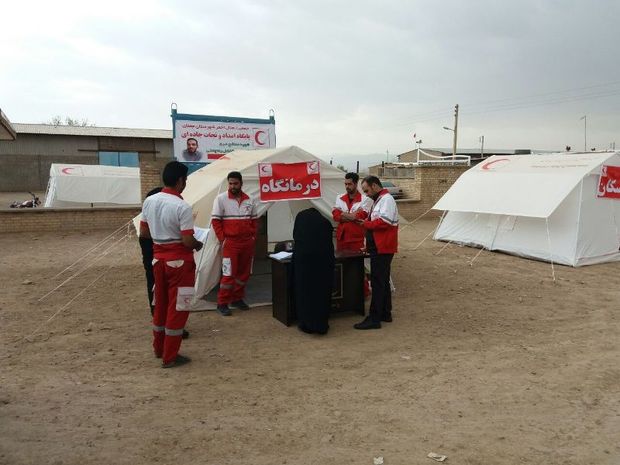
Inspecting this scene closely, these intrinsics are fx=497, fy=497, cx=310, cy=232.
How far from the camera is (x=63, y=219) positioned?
45.6 feet

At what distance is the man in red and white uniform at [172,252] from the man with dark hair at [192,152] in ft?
24.8

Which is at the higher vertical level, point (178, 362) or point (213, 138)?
point (213, 138)

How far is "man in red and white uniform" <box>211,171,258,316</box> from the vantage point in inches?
248

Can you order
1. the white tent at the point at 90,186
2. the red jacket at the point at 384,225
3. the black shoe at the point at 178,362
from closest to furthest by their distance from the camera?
the black shoe at the point at 178,362 < the red jacket at the point at 384,225 < the white tent at the point at 90,186

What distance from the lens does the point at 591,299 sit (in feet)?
24.2

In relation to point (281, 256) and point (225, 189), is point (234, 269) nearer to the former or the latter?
point (281, 256)

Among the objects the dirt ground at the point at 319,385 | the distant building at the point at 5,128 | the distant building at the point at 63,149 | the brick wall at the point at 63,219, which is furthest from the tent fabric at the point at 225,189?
the distant building at the point at 63,149

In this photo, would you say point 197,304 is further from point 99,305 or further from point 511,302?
point 511,302

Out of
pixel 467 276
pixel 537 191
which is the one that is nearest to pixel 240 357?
pixel 467 276

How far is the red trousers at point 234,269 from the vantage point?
20.7 ft

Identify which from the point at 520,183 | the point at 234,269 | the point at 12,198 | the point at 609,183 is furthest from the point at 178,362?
the point at 12,198

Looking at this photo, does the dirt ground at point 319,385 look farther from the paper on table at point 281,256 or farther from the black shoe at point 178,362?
the paper on table at point 281,256

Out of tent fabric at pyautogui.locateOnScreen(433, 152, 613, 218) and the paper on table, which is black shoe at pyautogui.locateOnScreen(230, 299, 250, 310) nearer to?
the paper on table

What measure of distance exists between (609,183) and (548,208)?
69.8 inches
